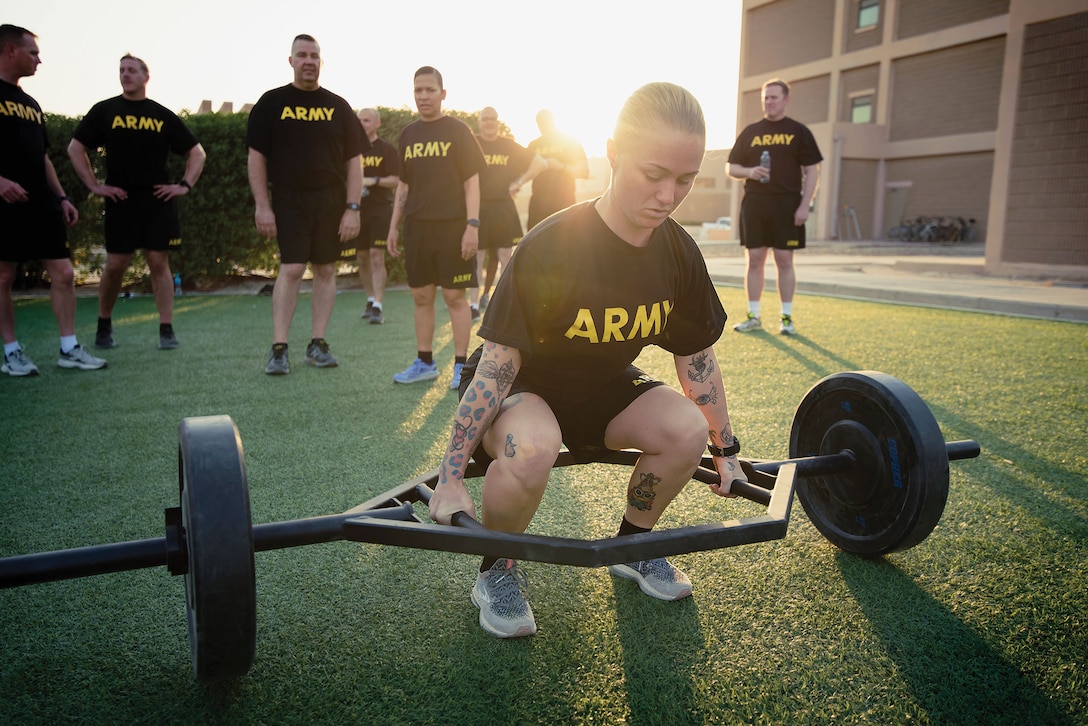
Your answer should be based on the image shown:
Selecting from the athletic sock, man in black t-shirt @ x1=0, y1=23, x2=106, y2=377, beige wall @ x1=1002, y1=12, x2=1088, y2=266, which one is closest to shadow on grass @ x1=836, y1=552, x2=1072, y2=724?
the athletic sock

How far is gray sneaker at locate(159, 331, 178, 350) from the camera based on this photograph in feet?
19.6

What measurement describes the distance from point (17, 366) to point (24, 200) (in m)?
1.13

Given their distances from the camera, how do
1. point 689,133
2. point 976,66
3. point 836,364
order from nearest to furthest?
point 689,133 → point 836,364 → point 976,66

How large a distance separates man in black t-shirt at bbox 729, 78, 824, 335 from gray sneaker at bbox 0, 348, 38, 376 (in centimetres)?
553

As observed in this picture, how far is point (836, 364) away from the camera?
16.7 ft

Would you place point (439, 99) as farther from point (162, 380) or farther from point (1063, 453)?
point (1063, 453)

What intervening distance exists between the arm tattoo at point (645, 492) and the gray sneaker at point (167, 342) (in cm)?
519

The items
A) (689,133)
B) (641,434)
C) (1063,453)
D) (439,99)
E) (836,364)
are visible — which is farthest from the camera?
(836,364)

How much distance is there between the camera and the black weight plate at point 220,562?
1401mm

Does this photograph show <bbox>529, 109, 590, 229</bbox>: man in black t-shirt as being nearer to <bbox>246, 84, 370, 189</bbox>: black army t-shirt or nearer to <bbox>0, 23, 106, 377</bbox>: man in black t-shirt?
<bbox>246, 84, 370, 189</bbox>: black army t-shirt

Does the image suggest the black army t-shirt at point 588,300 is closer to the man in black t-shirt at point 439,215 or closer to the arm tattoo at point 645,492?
the arm tattoo at point 645,492

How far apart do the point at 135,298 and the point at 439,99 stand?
7.34 m

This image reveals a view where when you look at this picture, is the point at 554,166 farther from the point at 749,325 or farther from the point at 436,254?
the point at 436,254

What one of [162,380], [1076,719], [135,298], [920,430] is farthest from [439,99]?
[135,298]
